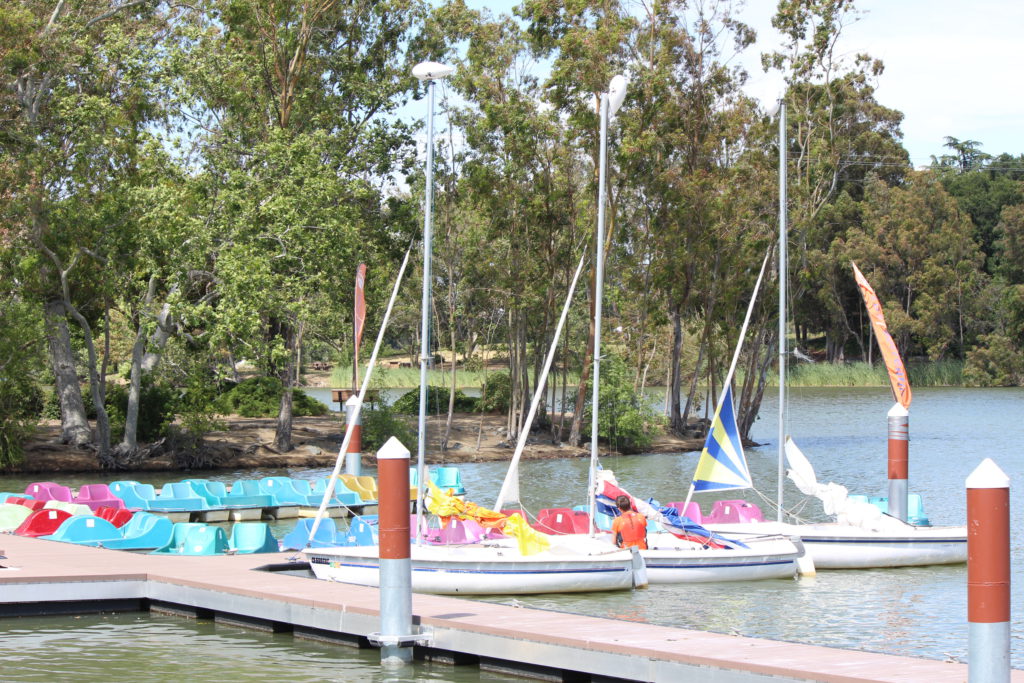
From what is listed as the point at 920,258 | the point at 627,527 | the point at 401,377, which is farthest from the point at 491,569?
the point at 920,258

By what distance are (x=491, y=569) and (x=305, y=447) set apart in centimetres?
2738

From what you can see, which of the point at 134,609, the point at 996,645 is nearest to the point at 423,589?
the point at 134,609

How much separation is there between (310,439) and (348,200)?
8865 mm

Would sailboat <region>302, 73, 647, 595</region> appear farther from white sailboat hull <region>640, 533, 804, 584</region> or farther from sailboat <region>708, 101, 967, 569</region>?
sailboat <region>708, 101, 967, 569</region>

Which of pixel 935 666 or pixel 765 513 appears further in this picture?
pixel 765 513

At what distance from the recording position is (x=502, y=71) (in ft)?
153

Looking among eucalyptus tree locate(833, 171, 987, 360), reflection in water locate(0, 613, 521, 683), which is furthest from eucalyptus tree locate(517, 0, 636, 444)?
eucalyptus tree locate(833, 171, 987, 360)

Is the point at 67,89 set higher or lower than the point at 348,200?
higher

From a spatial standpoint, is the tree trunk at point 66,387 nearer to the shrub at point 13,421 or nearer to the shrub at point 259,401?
the shrub at point 13,421

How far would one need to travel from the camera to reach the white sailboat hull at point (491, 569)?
17.8 meters

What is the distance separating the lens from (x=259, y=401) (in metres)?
54.2

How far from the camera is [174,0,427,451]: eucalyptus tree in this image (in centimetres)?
3828

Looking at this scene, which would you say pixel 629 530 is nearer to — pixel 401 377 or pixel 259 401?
pixel 259 401

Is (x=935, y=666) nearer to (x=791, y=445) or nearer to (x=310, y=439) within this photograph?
(x=791, y=445)
